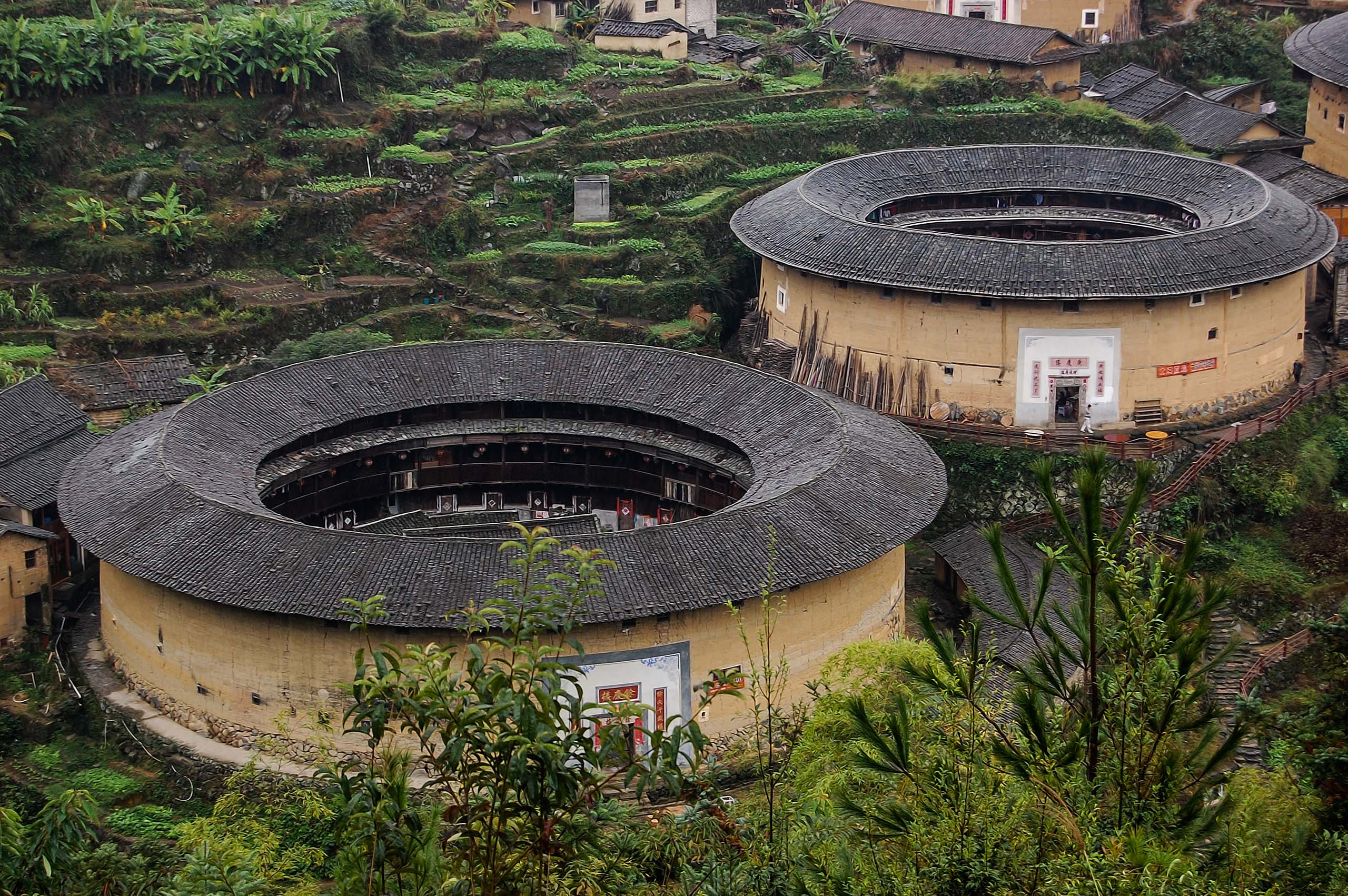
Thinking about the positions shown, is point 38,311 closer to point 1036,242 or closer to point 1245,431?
point 1036,242

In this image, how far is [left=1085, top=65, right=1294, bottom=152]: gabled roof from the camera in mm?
65562

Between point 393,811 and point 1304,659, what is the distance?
28962 mm

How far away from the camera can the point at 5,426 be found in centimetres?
4516

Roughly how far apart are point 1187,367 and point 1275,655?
11438mm

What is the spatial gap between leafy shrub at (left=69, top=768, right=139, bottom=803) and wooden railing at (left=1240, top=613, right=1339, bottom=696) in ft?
81.1

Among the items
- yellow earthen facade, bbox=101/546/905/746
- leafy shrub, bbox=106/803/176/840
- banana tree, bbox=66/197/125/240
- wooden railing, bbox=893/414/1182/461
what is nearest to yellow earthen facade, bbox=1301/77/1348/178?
wooden railing, bbox=893/414/1182/461

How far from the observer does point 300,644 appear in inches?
1430

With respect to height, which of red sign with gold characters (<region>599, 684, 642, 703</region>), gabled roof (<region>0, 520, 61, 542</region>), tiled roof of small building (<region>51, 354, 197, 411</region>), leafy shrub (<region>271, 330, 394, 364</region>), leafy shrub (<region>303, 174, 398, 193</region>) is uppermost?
leafy shrub (<region>303, 174, 398, 193</region>)

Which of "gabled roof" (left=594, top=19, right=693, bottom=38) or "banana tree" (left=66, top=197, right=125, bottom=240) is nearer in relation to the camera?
"banana tree" (left=66, top=197, right=125, bottom=240)

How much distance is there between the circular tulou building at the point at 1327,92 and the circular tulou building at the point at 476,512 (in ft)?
98.1

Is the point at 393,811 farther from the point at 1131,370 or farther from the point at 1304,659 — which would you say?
the point at 1131,370

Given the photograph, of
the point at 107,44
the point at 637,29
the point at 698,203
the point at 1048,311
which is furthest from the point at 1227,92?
the point at 107,44

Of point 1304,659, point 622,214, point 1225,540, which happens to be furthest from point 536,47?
point 1304,659

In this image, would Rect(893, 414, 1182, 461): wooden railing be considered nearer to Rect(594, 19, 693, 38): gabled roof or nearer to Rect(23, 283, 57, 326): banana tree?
Rect(23, 283, 57, 326): banana tree
